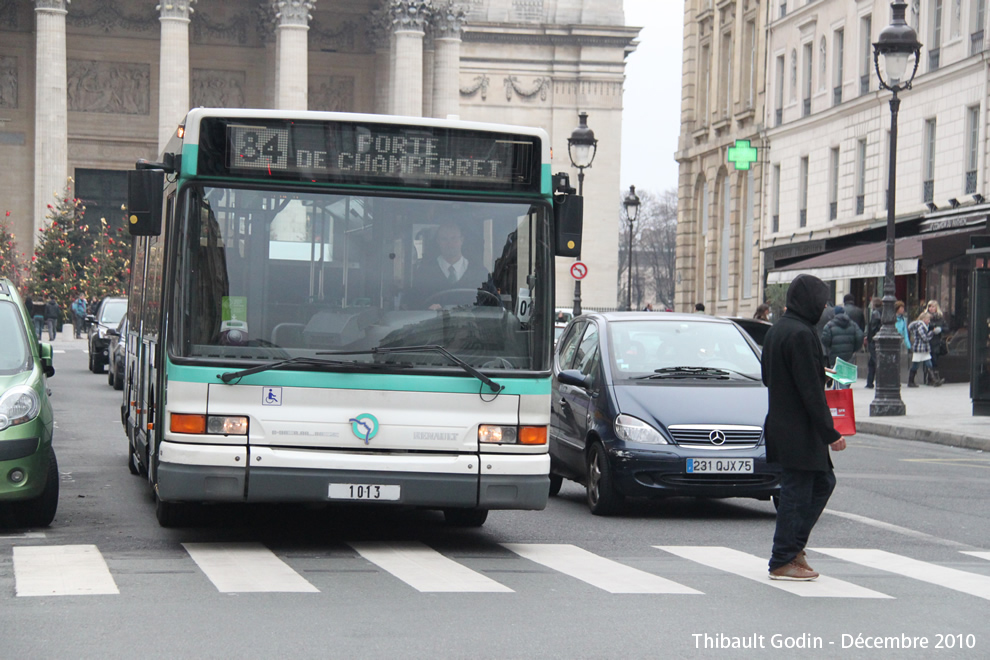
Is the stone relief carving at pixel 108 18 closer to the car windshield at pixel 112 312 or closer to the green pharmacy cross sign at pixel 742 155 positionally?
the green pharmacy cross sign at pixel 742 155

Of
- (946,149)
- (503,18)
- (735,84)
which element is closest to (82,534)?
(946,149)

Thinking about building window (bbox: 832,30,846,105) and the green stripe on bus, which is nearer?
the green stripe on bus

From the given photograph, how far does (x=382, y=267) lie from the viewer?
9.45 metres

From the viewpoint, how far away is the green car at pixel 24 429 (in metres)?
9.91

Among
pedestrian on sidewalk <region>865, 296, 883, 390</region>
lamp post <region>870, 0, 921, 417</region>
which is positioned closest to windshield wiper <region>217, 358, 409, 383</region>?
lamp post <region>870, 0, 921, 417</region>

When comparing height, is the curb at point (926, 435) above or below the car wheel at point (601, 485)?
below

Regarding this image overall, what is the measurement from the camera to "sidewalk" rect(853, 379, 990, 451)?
20.7 meters

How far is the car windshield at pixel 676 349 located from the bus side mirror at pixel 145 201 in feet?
13.9

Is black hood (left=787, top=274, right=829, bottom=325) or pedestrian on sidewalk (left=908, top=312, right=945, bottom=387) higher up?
black hood (left=787, top=274, right=829, bottom=325)

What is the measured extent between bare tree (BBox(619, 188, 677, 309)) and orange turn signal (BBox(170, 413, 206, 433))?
413 feet

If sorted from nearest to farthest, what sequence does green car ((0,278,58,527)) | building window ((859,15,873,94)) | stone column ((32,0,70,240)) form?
green car ((0,278,58,527))
building window ((859,15,873,94))
stone column ((32,0,70,240))

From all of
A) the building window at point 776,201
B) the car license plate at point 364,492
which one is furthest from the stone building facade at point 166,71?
the car license plate at point 364,492

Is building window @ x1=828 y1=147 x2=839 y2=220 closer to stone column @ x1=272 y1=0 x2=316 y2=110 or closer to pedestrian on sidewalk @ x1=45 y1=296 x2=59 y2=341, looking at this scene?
stone column @ x1=272 y1=0 x2=316 y2=110

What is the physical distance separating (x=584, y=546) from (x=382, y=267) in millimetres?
2377
